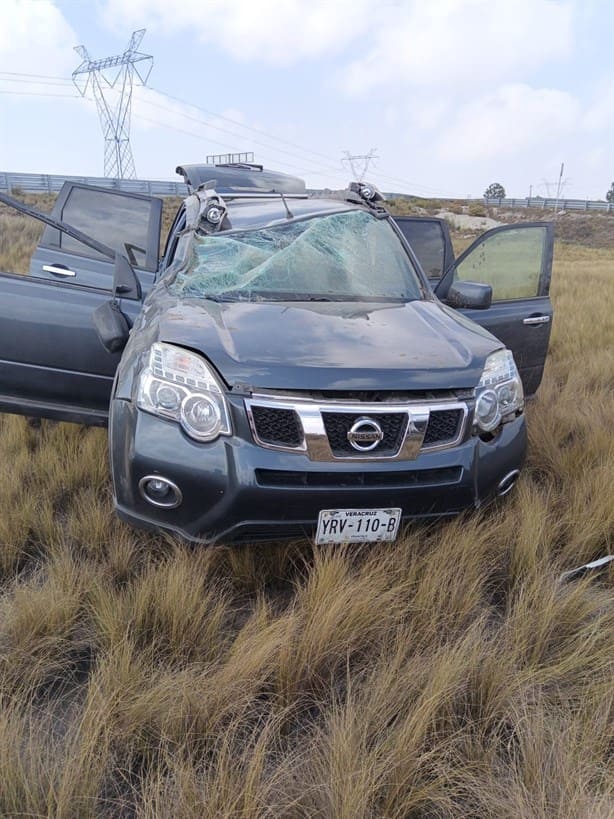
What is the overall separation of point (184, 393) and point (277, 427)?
365 millimetres

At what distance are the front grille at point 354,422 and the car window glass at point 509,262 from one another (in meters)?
2.35

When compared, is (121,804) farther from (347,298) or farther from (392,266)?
(392,266)

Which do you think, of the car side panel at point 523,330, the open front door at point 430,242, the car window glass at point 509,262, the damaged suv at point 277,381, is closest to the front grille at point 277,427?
the damaged suv at point 277,381

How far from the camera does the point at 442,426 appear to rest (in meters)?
2.37

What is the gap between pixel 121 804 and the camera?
60.8 inches

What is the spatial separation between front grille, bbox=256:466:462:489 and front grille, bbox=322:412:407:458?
8cm

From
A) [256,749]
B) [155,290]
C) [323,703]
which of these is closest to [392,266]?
[155,290]

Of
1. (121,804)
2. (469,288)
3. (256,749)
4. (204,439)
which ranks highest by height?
(469,288)

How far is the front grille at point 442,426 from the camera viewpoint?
234 centimetres

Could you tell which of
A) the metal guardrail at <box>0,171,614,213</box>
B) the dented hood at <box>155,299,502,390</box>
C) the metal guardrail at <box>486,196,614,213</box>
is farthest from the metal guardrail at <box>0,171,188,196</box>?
Answer: the dented hood at <box>155,299,502,390</box>

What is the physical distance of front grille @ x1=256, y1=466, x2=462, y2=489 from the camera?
2.16 m

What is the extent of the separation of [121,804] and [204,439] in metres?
1.10

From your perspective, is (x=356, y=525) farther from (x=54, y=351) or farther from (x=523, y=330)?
(x=523, y=330)

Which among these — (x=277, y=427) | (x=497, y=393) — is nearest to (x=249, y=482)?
(x=277, y=427)
